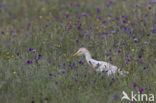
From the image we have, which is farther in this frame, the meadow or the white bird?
the white bird

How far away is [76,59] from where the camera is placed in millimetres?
4852

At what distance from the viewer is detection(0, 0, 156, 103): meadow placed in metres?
3.72

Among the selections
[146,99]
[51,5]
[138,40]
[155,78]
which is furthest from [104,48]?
[51,5]

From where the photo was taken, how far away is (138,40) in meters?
5.52

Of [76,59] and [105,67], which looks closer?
[105,67]

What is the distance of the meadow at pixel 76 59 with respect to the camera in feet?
12.2

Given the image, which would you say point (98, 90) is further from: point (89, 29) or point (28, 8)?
point (28, 8)

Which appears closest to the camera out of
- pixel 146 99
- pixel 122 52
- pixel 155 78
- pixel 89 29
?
pixel 146 99

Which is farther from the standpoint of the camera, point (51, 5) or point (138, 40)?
point (51, 5)

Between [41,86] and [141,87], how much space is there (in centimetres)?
132

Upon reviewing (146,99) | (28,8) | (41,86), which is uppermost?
(28,8)

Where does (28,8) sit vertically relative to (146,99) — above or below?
above

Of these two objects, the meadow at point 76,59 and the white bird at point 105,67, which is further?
the white bird at point 105,67

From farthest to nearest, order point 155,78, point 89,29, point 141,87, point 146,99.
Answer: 1. point 89,29
2. point 155,78
3. point 141,87
4. point 146,99
